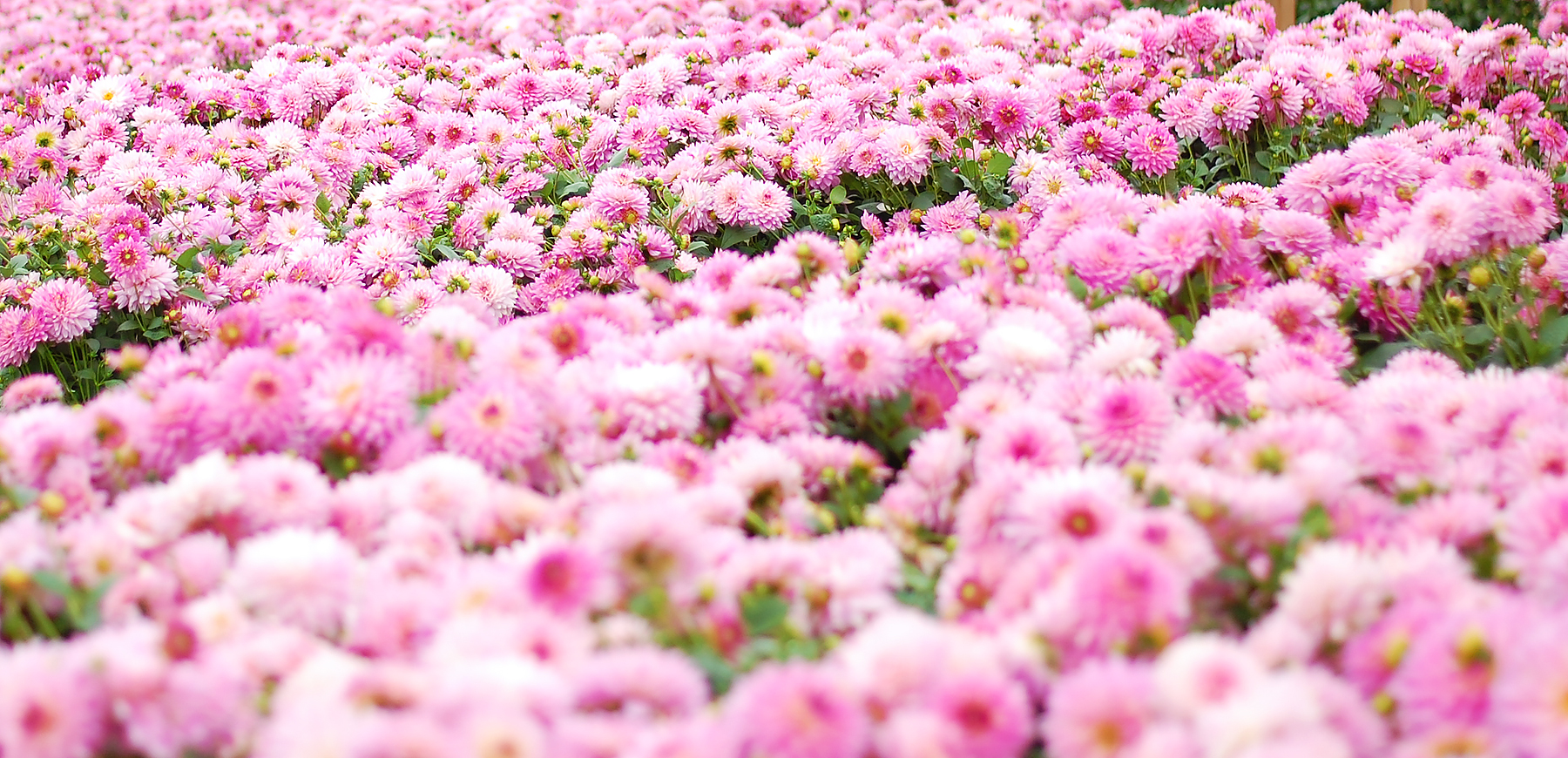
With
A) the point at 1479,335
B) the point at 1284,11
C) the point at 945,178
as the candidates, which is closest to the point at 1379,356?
the point at 1479,335

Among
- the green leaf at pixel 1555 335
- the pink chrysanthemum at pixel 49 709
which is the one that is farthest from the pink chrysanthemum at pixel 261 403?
the green leaf at pixel 1555 335

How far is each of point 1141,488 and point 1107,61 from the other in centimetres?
274

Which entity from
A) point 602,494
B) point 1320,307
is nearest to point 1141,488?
point 602,494

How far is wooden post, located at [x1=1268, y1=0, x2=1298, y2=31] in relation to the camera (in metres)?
4.69

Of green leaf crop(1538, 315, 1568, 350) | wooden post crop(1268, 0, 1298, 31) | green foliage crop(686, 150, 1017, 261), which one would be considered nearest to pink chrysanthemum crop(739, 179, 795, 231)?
green foliage crop(686, 150, 1017, 261)

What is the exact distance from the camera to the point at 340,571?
1243 mm

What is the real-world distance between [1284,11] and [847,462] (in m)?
4.11

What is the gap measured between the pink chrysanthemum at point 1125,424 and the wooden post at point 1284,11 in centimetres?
383

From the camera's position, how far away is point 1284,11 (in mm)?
4750

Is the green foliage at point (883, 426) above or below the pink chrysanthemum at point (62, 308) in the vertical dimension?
above

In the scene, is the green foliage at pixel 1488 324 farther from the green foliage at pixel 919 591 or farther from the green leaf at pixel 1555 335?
the green foliage at pixel 919 591

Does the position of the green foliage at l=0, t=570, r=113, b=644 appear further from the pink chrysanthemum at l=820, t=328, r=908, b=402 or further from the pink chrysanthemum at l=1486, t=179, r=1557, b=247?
the pink chrysanthemum at l=1486, t=179, r=1557, b=247

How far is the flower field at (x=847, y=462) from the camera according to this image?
1025mm

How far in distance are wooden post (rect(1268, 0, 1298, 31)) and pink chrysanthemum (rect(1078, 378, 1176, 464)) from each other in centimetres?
383
